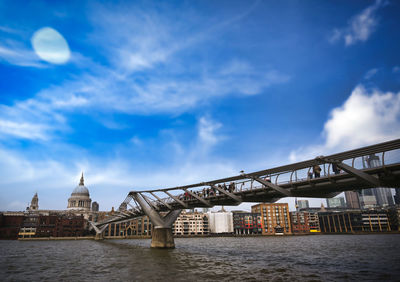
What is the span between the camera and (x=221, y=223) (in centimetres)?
17212

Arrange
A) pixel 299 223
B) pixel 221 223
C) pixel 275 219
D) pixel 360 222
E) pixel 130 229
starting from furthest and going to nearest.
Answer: pixel 221 223
pixel 299 223
pixel 360 222
pixel 275 219
pixel 130 229

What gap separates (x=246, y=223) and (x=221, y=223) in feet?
55.8

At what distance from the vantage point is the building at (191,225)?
162 m

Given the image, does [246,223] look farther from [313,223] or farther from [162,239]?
[162,239]

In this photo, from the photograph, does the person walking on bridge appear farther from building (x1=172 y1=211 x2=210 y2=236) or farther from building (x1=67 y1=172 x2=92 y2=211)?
building (x1=67 y1=172 x2=92 y2=211)

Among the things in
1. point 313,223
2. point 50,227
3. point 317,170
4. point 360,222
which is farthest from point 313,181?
point 313,223

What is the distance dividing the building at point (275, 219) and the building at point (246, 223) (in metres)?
9.36

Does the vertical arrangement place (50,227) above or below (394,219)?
above

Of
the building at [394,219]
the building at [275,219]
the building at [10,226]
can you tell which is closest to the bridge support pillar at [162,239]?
the building at [10,226]

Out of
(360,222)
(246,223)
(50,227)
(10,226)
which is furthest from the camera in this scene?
(246,223)

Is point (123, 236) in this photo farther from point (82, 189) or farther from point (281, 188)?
point (281, 188)

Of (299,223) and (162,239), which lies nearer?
(162,239)

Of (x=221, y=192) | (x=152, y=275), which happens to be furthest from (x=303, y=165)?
(x=152, y=275)

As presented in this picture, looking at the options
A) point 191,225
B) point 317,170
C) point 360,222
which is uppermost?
point 317,170
